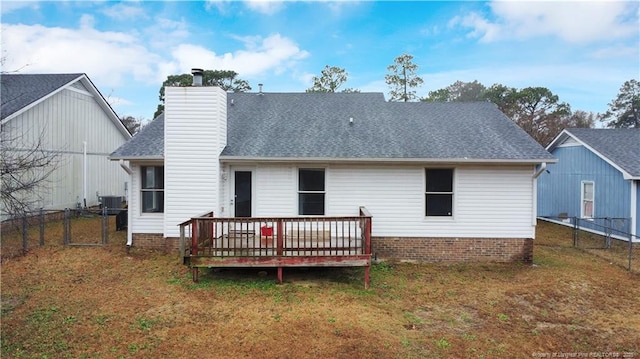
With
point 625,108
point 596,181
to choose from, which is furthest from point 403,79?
point 625,108

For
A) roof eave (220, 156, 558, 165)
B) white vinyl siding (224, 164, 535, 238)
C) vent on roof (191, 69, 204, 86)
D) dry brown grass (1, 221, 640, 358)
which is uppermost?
vent on roof (191, 69, 204, 86)

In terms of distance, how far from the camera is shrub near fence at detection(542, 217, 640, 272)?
10141 millimetres

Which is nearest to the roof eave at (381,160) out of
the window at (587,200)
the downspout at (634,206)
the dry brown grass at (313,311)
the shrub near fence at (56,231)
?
the dry brown grass at (313,311)

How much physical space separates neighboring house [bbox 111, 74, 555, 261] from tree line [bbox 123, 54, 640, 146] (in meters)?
17.8

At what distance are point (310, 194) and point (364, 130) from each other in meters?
2.75

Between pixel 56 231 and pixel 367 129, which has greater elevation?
pixel 367 129

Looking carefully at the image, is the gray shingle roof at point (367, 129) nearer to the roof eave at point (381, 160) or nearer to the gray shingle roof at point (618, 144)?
the roof eave at point (381, 160)

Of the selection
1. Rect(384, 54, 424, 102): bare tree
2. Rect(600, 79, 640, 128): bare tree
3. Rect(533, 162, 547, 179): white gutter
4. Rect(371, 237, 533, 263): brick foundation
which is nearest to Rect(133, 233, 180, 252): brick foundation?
Rect(371, 237, 533, 263): brick foundation

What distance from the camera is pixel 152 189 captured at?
9.93m

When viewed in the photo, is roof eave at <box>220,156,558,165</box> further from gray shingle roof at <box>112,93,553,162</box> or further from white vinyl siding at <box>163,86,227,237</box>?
white vinyl siding at <box>163,86,227,237</box>

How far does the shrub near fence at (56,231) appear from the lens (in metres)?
10.0

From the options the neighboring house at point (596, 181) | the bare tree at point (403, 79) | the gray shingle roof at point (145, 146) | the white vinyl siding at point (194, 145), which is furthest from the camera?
the bare tree at point (403, 79)

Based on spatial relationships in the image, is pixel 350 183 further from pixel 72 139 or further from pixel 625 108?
A: pixel 625 108

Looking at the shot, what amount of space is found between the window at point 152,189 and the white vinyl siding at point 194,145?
39.0 inches
